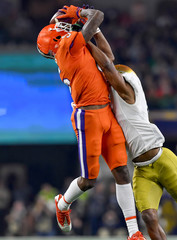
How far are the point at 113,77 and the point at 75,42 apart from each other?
438 mm

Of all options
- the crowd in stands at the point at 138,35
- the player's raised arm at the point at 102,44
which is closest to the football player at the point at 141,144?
the player's raised arm at the point at 102,44

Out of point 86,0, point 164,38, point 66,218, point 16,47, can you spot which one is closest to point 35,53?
point 16,47

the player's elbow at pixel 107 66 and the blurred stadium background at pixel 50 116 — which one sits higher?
the player's elbow at pixel 107 66

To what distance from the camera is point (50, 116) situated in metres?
12.3

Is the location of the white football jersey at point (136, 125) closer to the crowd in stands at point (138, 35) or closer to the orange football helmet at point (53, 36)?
the orange football helmet at point (53, 36)

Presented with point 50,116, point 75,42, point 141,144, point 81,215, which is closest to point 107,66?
point 75,42

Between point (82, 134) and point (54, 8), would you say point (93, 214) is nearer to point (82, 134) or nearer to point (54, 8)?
point (54, 8)

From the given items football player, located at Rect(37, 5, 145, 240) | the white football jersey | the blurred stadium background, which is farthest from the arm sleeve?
the blurred stadium background

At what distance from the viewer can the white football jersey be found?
5.08 meters

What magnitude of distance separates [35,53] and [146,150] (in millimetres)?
7438

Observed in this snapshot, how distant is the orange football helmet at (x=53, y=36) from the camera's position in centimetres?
514

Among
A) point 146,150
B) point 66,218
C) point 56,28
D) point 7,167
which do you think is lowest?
point 7,167

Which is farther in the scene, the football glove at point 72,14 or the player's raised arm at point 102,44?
the player's raised arm at point 102,44

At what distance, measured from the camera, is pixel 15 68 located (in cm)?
1217
